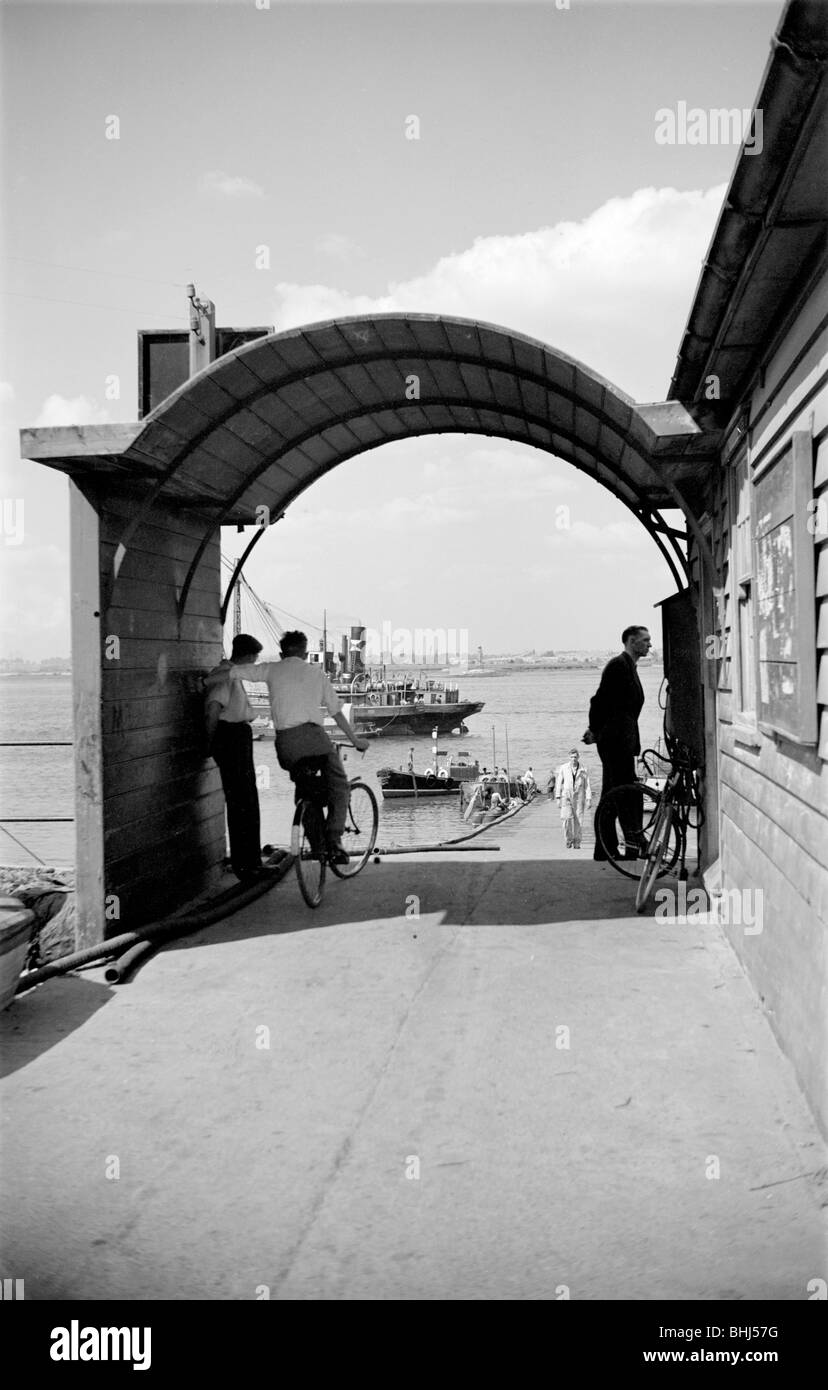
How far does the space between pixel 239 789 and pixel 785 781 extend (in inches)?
193

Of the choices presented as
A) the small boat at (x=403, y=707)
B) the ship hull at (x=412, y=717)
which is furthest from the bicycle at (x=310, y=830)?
the small boat at (x=403, y=707)

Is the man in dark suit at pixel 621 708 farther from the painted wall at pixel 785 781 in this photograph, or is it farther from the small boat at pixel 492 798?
the small boat at pixel 492 798

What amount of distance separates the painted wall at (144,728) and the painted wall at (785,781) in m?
3.77

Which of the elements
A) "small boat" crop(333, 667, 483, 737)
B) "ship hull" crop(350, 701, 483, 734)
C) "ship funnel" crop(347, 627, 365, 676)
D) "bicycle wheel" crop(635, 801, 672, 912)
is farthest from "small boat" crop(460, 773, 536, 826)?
"ship funnel" crop(347, 627, 365, 676)

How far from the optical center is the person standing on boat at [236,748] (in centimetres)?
845

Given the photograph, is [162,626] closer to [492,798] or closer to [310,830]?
[310,830]

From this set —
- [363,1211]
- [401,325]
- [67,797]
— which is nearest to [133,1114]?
[363,1211]

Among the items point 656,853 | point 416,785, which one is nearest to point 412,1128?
point 656,853

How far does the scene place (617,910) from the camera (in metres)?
7.51

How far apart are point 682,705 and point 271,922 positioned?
351 cm

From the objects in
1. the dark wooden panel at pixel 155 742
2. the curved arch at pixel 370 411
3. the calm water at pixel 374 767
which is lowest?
the calm water at pixel 374 767

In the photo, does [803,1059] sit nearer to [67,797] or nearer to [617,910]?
[617,910]

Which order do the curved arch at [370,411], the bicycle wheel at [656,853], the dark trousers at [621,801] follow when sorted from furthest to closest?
1. the dark trousers at [621,801]
2. the bicycle wheel at [656,853]
3. the curved arch at [370,411]

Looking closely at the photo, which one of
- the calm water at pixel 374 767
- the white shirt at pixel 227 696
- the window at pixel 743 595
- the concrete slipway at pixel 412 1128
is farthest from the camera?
the calm water at pixel 374 767
